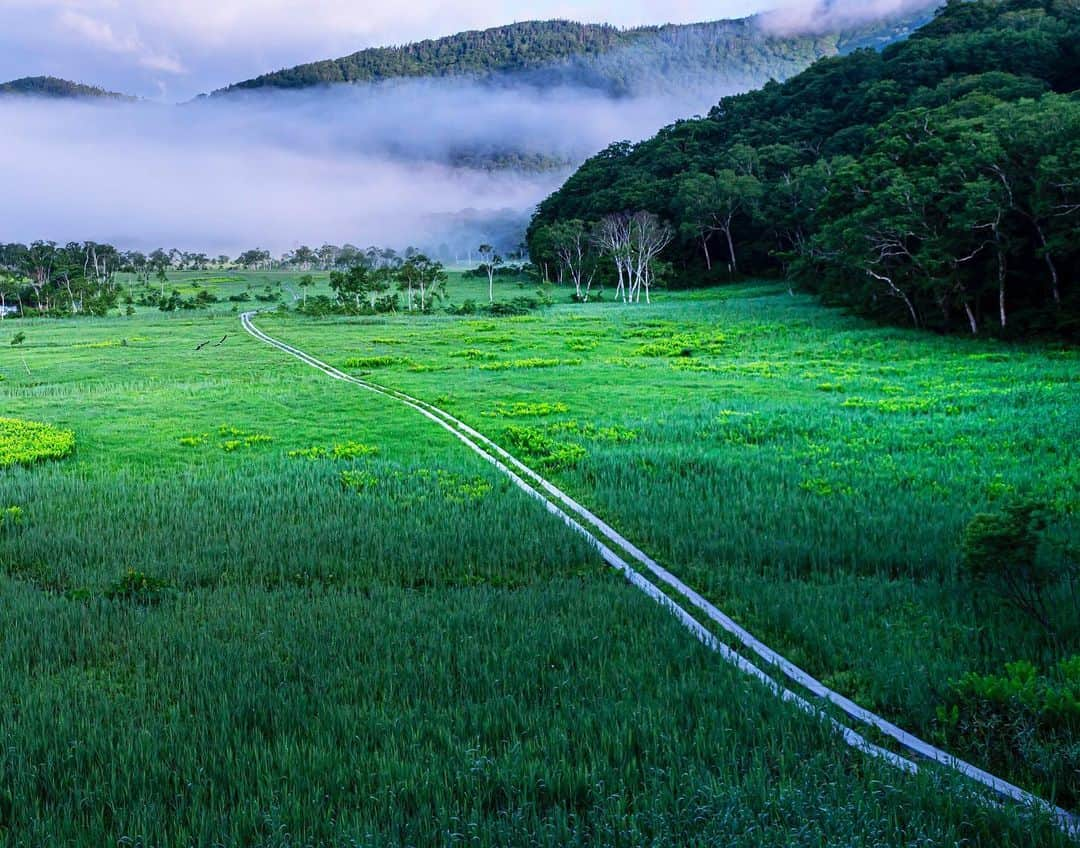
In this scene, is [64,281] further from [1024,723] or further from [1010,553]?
[1024,723]

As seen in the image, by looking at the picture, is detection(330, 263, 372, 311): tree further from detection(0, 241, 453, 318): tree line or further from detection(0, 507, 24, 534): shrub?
detection(0, 507, 24, 534): shrub

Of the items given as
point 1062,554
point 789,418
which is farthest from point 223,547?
point 789,418

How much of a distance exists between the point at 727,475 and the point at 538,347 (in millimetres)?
30449

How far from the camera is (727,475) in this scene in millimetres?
17266

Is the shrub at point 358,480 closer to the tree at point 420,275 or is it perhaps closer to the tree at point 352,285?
the tree at point 352,285

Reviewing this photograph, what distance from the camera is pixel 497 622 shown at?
375 inches

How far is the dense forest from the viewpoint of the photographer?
1486 inches

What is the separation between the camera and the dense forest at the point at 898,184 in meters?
37.8

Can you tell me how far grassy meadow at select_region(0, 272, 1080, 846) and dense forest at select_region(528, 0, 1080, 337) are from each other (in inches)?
610

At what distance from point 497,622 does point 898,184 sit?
43.1m

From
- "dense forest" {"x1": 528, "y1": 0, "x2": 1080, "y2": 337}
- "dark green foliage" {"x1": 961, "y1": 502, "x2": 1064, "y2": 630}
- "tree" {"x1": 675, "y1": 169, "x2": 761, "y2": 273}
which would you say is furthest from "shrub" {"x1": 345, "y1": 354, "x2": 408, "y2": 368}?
"tree" {"x1": 675, "y1": 169, "x2": 761, "y2": 273}

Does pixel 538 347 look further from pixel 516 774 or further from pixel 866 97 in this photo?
pixel 866 97

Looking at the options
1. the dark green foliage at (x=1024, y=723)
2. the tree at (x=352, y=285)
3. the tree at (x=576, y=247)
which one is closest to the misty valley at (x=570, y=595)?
the dark green foliage at (x=1024, y=723)

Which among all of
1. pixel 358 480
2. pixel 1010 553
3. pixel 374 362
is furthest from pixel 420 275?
pixel 1010 553
